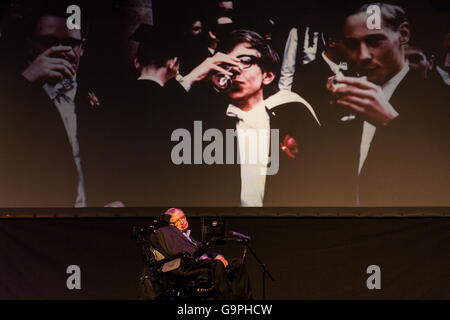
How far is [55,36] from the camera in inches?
215

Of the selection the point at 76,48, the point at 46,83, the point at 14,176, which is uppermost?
the point at 76,48

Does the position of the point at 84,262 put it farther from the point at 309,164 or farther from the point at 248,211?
the point at 309,164

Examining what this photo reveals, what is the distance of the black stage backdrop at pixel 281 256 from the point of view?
5.32 metres

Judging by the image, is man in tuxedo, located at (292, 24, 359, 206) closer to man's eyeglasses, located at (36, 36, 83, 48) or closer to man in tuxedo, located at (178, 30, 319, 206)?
man in tuxedo, located at (178, 30, 319, 206)

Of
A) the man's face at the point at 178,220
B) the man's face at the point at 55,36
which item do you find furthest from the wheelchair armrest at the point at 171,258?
the man's face at the point at 55,36

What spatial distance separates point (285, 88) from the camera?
5.36 metres

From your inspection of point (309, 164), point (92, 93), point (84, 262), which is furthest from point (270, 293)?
point (92, 93)

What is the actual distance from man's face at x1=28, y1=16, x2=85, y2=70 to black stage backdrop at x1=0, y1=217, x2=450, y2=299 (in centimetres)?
164

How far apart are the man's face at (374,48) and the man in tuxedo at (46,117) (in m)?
2.49

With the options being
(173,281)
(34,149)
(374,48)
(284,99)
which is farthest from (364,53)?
(34,149)
